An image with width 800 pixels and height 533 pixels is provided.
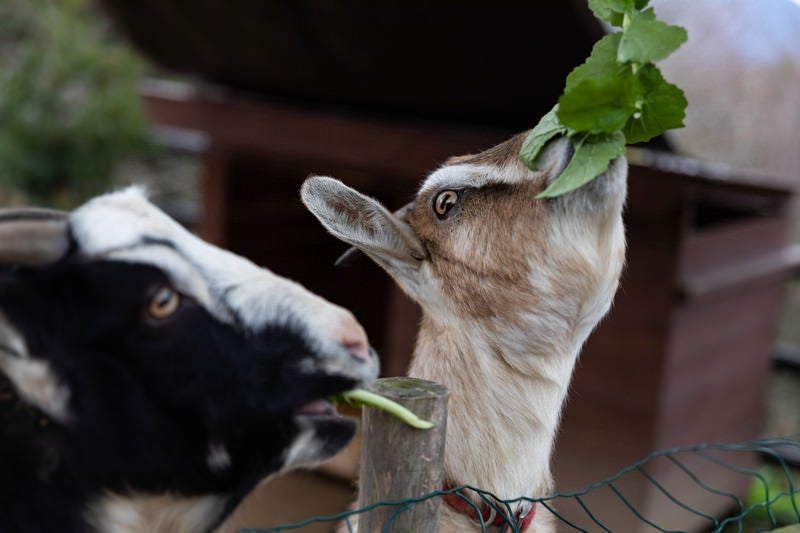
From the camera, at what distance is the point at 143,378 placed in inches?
51.9

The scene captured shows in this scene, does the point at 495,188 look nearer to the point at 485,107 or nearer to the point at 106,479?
the point at 106,479

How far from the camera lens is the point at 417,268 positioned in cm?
218

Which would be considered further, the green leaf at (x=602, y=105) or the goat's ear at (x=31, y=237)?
the green leaf at (x=602, y=105)

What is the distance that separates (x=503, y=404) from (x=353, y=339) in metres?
0.72

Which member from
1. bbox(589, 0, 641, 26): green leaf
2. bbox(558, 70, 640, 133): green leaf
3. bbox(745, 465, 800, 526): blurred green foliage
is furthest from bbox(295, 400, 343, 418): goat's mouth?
bbox(745, 465, 800, 526): blurred green foliage

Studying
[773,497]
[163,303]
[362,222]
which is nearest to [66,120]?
[362,222]

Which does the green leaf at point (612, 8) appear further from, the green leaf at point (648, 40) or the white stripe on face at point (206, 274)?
the white stripe on face at point (206, 274)

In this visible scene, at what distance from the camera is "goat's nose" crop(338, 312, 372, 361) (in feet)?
4.55

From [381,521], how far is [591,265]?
73cm

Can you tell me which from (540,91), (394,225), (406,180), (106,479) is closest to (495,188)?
(394,225)

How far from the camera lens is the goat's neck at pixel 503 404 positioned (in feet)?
6.48

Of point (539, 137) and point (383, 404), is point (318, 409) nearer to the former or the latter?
point (383, 404)

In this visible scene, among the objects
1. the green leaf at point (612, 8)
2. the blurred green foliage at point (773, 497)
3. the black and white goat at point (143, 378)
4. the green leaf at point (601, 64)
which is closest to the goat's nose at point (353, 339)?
the black and white goat at point (143, 378)

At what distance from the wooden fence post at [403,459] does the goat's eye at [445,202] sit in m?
0.65
